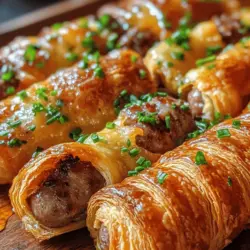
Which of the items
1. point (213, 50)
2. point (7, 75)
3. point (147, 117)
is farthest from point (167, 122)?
point (7, 75)

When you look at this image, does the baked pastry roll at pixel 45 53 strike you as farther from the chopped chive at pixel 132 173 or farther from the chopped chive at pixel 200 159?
the chopped chive at pixel 200 159

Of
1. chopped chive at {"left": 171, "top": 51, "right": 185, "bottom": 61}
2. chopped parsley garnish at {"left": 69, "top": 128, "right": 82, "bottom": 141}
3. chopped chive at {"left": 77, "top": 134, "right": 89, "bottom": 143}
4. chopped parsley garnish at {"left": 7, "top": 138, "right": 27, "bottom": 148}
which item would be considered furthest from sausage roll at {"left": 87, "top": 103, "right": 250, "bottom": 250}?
chopped chive at {"left": 171, "top": 51, "right": 185, "bottom": 61}

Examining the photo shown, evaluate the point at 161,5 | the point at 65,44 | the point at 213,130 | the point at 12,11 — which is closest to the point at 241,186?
the point at 213,130

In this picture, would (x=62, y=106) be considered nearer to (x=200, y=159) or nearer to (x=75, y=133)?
(x=75, y=133)

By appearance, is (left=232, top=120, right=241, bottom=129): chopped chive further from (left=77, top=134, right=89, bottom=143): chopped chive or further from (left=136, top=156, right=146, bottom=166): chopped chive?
(left=77, top=134, right=89, bottom=143): chopped chive

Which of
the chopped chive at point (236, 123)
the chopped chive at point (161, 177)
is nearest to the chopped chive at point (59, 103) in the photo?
the chopped chive at point (161, 177)

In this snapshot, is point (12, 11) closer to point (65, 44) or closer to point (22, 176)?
point (65, 44)

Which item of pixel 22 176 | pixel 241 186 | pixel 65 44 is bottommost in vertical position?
pixel 241 186
